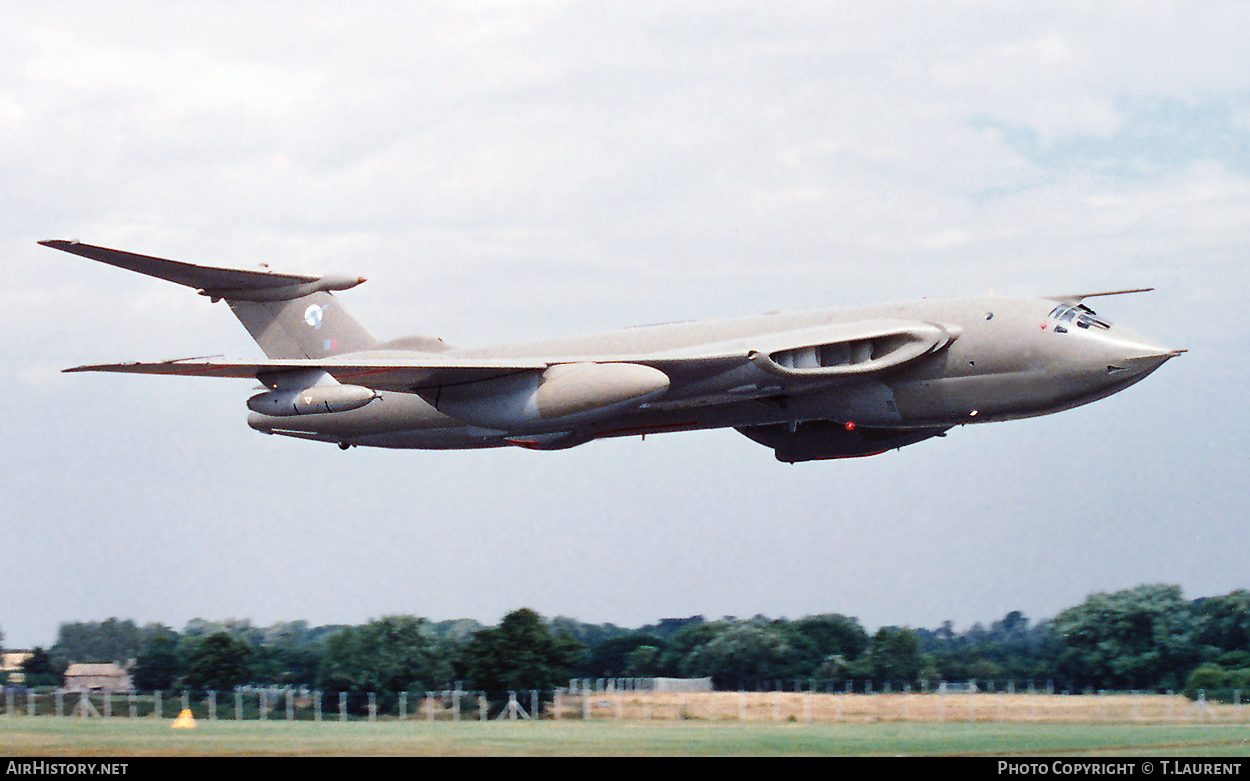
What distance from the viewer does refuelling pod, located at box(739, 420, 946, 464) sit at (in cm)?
2589

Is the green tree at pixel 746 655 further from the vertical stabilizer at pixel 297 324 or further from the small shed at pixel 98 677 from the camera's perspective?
the small shed at pixel 98 677

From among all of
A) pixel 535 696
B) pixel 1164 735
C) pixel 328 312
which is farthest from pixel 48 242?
pixel 1164 735

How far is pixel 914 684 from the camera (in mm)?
23688

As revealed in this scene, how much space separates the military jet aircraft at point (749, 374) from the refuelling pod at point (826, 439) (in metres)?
0.08

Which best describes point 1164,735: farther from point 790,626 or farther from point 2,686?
point 2,686

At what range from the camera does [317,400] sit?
77.7ft

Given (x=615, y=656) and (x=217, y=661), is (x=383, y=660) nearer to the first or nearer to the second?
(x=217, y=661)

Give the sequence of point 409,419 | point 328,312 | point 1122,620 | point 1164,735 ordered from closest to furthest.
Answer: point 1164,735 → point 1122,620 → point 409,419 → point 328,312

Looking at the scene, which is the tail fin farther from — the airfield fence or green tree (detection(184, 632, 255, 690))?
the airfield fence

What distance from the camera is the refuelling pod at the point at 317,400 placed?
929 inches

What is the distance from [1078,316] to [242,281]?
1555 cm

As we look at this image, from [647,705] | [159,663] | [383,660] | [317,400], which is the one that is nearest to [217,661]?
[159,663]
